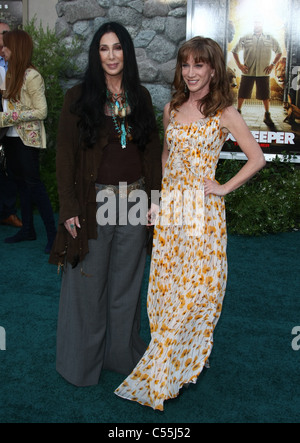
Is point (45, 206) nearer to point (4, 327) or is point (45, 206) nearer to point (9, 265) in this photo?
point (9, 265)

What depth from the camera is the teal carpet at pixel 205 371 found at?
2736 millimetres

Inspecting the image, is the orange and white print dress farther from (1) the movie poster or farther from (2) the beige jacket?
(1) the movie poster

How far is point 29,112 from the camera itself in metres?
5.05

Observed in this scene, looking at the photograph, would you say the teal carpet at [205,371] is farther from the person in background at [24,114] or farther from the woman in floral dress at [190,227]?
the person in background at [24,114]

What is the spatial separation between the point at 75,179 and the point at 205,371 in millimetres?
1370

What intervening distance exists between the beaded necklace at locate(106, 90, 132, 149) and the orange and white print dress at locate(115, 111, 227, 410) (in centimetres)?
23

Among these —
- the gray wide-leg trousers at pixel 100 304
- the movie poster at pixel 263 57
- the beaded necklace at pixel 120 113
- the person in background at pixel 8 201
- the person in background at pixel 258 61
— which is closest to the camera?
the beaded necklace at pixel 120 113

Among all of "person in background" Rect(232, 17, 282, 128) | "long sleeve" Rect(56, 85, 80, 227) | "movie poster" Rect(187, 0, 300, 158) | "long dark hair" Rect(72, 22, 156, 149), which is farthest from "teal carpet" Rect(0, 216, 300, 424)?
"person in background" Rect(232, 17, 282, 128)

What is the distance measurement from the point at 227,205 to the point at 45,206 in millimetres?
2353

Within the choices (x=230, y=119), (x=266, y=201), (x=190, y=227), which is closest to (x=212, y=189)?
(x=190, y=227)

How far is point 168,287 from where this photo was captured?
285 cm

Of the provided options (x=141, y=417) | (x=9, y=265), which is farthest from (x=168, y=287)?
(x=9, y=265)

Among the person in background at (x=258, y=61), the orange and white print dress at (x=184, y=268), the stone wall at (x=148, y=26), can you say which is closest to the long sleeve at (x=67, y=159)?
the orange and white print dress at (x=184, y=268)

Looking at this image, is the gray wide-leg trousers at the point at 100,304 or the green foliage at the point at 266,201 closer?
the gray wide-leg trousers at the point at 100,304
